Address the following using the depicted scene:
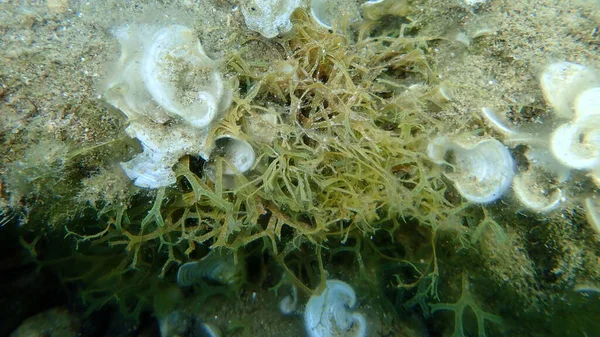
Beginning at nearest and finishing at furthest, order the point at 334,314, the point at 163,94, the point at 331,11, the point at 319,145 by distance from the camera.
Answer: the point at 163,94 < the point at 319,145 < the point at 331,11 < the point at 334,314

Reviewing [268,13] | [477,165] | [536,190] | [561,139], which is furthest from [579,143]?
[268,13]

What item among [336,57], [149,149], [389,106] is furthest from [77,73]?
[389,106]

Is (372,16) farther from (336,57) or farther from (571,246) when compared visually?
(571,246)

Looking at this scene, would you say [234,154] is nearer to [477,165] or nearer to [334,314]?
[477,165]

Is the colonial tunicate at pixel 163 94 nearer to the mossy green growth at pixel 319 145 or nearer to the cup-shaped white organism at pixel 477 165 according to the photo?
the mossy green growth at pixel 319 145

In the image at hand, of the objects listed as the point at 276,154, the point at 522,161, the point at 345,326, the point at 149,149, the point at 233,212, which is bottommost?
the point at 345,326

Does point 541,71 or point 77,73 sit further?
point 541,71

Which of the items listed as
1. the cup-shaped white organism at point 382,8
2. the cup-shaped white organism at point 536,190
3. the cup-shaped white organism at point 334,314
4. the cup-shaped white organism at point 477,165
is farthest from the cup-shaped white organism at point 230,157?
the cup-shaped white organism at point 536,190
